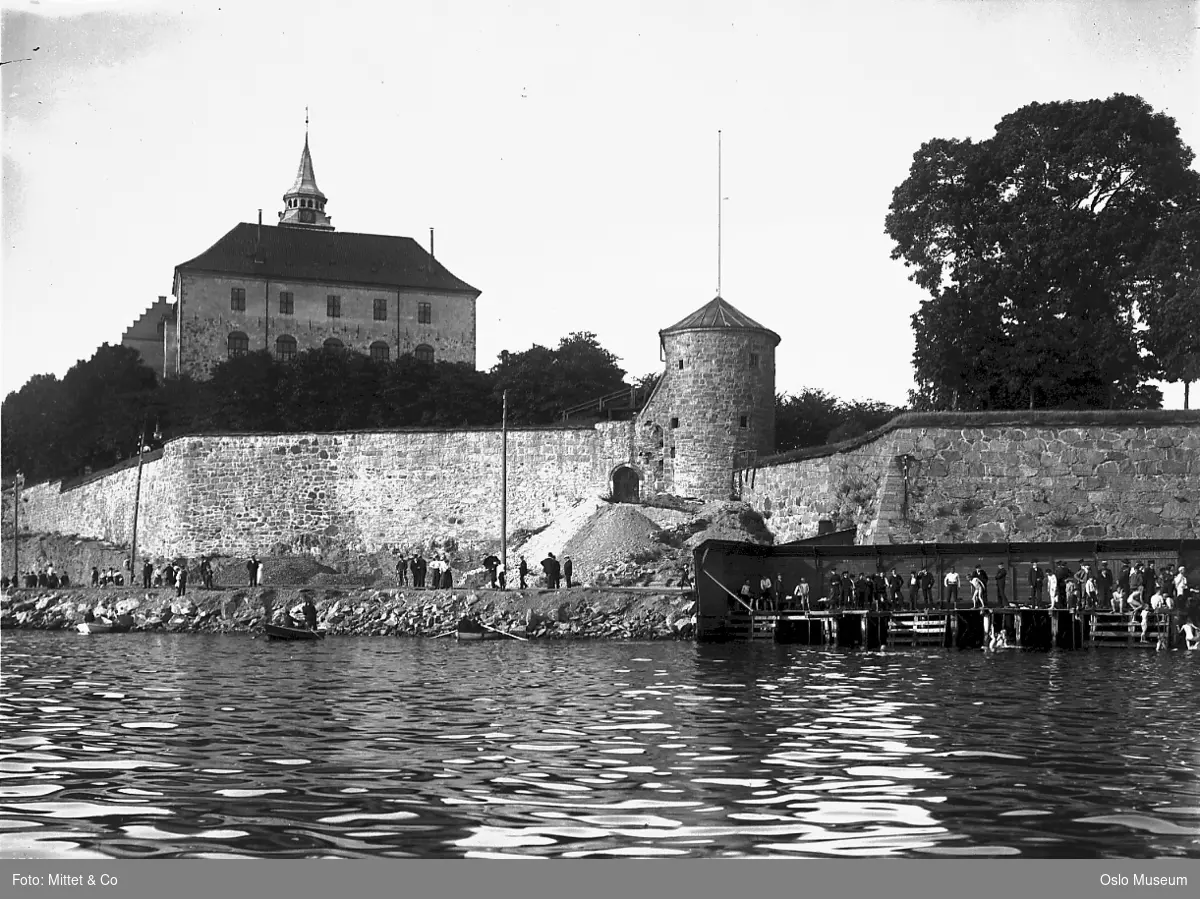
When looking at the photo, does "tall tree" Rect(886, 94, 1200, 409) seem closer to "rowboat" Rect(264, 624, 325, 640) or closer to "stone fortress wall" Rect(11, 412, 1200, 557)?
"stone fortress wall" Rect(11, 412, 1200, 557)

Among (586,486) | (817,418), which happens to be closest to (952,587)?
(586,486)

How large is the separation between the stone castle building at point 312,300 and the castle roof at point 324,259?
49mm

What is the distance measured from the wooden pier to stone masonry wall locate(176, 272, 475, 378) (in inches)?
1680

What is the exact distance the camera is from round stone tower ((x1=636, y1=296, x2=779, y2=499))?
44.1 m

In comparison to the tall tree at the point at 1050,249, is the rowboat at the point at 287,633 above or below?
below

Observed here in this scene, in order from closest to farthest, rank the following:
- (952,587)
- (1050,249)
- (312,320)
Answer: (952,587), (1050,249), (312,320)

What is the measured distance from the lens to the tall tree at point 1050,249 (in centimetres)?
3591

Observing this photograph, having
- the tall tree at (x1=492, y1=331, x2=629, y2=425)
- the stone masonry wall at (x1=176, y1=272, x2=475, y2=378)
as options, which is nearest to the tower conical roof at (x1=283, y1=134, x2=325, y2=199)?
the stone masonry wall at (x1=176, y1=272, x2=475, y2=378)

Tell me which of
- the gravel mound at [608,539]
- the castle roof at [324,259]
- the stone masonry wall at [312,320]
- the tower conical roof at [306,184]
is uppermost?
the tower conical roof at [306,184]

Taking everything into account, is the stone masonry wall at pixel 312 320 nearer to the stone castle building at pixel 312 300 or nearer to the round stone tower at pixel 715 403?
the stone castle building at pixel 312 300

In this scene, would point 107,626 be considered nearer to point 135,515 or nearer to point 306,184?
point 135,515

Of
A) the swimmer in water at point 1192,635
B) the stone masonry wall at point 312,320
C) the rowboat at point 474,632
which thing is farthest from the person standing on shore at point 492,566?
the stone masonry wall at point 312,320

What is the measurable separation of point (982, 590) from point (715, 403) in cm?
1583

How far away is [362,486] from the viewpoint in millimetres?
48062
